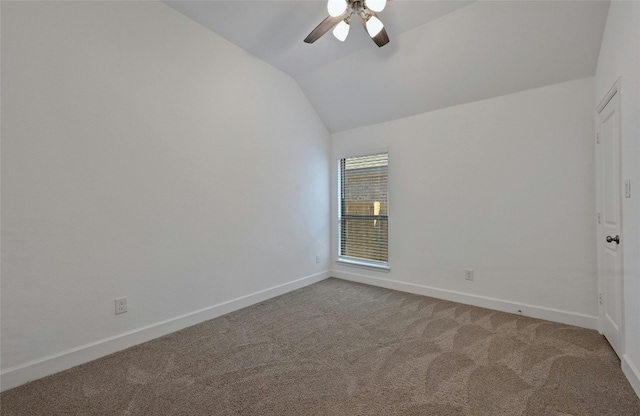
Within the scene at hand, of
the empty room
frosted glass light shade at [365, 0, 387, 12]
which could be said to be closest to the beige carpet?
the empty room

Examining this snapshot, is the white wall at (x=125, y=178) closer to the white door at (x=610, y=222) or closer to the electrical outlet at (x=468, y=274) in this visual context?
the electrical outlet at (x=468, y=274)

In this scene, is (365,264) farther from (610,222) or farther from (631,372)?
(631,372)

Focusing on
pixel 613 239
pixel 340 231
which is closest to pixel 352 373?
pixel 613 239

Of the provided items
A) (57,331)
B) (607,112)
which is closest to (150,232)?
(57,331)

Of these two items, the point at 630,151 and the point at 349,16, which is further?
the point at 349,16

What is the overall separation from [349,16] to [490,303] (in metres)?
3.34

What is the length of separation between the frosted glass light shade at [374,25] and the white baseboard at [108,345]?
121 inches

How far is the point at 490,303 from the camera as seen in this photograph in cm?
323

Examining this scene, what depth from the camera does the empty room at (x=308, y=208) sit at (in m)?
1.89

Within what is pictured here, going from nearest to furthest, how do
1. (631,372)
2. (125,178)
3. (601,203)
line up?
(631,372), (125,178), (601,203)

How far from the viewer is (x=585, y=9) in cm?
234

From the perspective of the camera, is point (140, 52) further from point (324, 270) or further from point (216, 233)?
point (324, 270)

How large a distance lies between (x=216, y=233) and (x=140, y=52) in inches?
72.3

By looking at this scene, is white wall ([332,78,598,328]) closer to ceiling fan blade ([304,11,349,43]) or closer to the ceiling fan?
the ceiling fan
